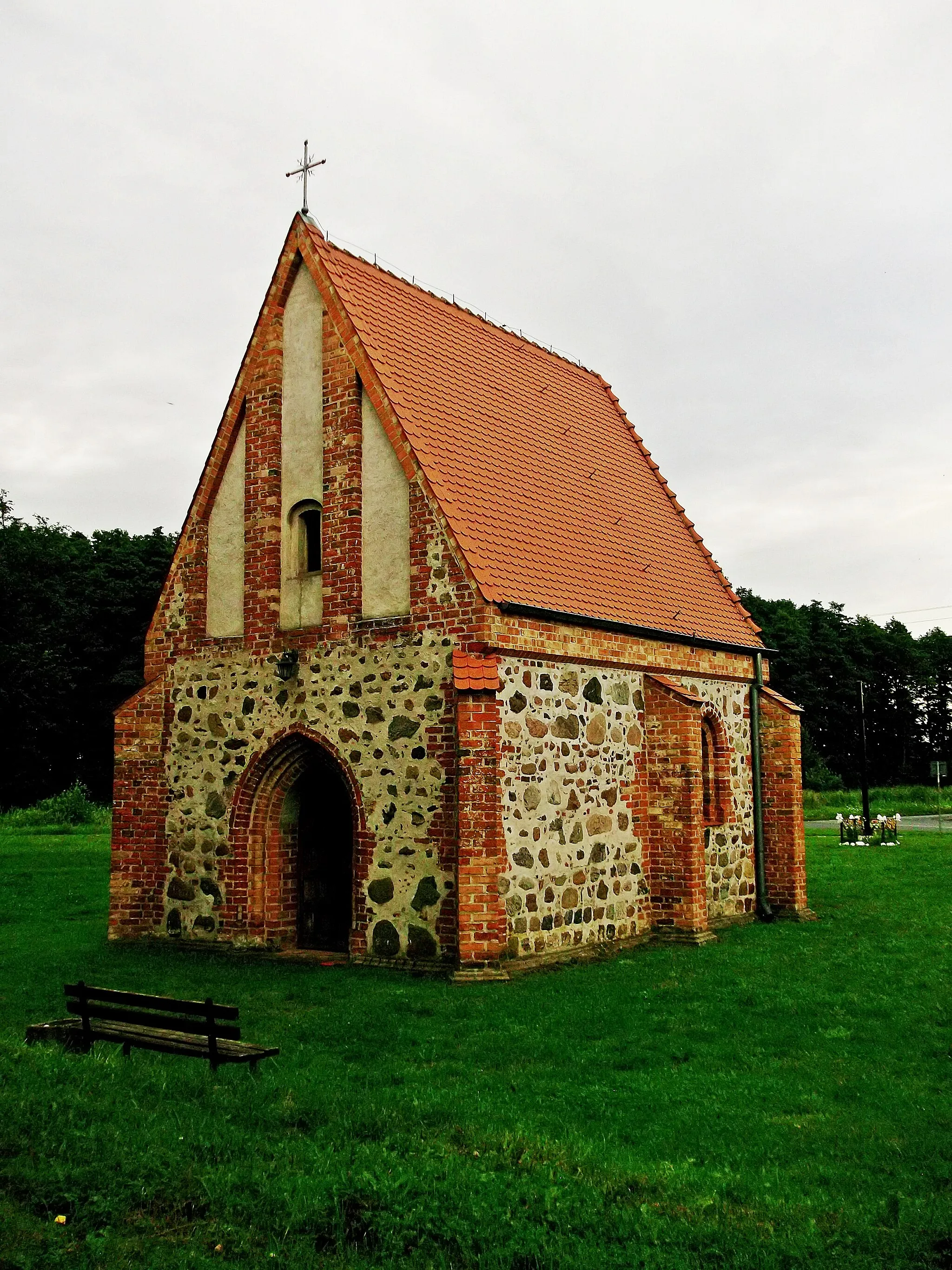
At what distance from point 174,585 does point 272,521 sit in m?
2.08

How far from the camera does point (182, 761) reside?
15.5 metres

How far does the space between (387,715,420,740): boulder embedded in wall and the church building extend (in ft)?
0.10

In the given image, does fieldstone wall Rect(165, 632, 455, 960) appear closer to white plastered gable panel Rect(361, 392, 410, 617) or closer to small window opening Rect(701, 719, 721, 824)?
white plastered gable panel Rect(361, 392, 410, 617)

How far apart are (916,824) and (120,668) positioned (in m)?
32.9

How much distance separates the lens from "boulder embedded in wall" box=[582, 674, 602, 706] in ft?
47.7

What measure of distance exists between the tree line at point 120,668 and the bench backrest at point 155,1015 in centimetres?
2367

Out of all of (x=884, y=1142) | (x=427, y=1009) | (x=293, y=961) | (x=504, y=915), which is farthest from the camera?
(x=293, y=961)

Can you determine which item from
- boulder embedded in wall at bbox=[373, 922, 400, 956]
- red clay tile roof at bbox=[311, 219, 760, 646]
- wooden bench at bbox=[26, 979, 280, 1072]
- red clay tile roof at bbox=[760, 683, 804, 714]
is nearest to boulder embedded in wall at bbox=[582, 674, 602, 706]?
red clay tile roof at bbox=[311, 219, 760, 646]

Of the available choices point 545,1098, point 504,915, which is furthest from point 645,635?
point 545,1098

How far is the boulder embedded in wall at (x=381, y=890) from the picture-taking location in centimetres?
1316

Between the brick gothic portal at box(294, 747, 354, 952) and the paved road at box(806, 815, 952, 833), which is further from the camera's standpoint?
the paved road at box(806, 815, 952, 833)

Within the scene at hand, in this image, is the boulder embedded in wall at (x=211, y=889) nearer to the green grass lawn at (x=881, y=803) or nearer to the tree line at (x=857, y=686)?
the green grass lawn at (x=881, y=803)

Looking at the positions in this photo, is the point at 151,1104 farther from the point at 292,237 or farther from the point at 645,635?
the point at 292,237

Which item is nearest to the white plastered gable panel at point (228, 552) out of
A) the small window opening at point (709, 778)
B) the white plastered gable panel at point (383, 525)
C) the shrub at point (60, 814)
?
the white plastered gable panel at point (383, 525)
